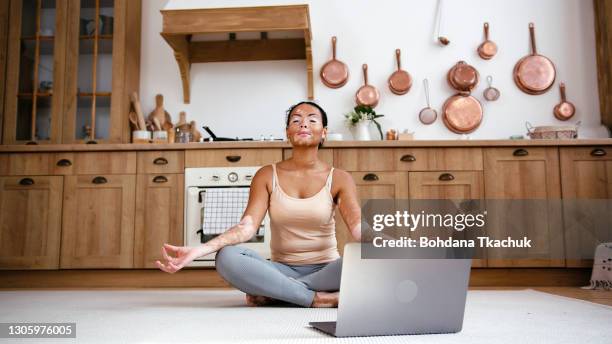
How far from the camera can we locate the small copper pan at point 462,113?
12.4 feet

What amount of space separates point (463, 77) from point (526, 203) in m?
1.09

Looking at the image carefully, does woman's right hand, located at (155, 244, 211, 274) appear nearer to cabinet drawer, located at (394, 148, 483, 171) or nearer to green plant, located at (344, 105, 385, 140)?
cabinet drawer, located at (394, 148, 483, 171)

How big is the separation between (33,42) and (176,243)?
184cm

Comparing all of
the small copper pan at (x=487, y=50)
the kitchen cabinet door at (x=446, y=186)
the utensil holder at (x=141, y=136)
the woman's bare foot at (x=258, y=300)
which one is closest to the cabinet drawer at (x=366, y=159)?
the kitchen cabinet door at (x=446, y=186)

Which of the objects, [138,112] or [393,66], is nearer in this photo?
[138,112]

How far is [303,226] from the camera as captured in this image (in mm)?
1953

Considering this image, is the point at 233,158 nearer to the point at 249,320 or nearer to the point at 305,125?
the point at 305,125

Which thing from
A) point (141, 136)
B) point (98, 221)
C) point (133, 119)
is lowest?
point (98, 221)

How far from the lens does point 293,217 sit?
6.34 ft

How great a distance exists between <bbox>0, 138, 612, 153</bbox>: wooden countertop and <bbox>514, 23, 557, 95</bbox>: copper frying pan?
71 centimetres

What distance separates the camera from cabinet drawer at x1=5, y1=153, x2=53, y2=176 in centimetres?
335

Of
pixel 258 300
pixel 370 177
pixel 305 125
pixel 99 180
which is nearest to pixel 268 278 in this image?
pixel 258 300

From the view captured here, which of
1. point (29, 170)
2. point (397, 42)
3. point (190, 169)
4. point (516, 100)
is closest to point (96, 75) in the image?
point (29, 170)

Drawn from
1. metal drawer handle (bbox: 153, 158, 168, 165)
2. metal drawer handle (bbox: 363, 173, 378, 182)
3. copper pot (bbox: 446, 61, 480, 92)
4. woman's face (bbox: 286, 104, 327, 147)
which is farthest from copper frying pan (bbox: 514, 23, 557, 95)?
metal drawer handle (bbox: 153, 158, 168, 165)
